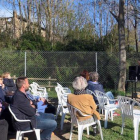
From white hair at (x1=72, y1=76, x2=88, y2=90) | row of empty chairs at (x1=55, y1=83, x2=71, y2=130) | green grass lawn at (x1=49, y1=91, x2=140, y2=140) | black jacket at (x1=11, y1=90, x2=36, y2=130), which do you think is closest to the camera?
black jacket at (x1=11, y1=90, x2=36, y2=130)

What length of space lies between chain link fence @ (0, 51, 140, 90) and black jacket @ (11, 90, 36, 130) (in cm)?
691

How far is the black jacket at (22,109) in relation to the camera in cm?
384

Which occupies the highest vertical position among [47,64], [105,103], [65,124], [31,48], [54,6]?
[54,6]

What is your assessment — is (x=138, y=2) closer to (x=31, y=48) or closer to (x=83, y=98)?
(x=31, y=48)

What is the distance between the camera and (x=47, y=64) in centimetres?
1123

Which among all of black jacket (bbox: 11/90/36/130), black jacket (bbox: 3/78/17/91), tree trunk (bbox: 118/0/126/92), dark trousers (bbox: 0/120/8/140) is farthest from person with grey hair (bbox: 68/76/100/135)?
tree trunk (bbox: 118/0/126/92)

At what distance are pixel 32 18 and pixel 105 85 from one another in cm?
828

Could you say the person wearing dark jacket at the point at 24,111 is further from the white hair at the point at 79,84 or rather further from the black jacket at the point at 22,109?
the white hair at the point at 79,84

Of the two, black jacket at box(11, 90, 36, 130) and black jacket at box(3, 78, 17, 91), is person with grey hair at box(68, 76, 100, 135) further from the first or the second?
black jacket at box(3, 78, 17, 91)

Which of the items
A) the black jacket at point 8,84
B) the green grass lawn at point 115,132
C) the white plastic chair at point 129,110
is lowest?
the green grass lawn at point 115,132

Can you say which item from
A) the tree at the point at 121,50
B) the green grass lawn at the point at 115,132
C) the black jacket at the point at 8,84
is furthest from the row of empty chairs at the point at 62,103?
the tree at the point at 121,50

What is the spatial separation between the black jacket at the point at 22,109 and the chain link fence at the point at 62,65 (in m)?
6.91

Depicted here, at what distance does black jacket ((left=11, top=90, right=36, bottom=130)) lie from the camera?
3842 mm

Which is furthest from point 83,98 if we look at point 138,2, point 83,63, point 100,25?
point 100,25
